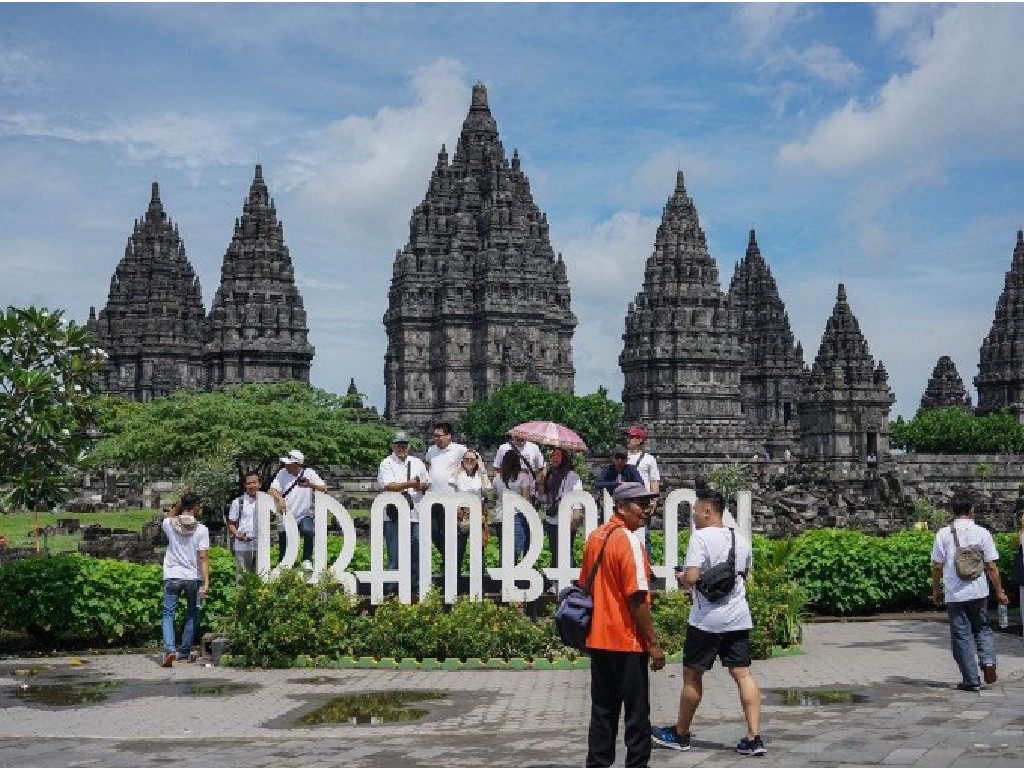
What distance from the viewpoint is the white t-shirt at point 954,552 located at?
1596cm

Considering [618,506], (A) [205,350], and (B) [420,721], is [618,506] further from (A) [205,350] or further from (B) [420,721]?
(A) [205,350]

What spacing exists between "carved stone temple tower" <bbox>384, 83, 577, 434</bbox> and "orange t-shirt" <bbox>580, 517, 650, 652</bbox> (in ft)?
349

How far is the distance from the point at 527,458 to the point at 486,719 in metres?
6.38

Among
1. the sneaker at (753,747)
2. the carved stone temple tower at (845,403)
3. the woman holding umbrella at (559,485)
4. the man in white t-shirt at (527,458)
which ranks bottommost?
the sneaker at (753,747)

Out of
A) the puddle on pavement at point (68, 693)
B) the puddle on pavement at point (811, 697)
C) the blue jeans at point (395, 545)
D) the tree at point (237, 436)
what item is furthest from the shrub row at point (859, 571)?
the tree at point (237, 436)

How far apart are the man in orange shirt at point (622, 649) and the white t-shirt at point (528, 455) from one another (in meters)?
8.59

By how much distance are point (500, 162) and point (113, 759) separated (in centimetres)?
11422

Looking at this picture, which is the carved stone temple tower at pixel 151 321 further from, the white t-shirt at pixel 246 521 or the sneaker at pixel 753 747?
the sneaker at pixel 753 747

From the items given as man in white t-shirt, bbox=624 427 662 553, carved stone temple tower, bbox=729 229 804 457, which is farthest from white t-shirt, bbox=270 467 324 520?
carved stone temple tower, bbox=729 229 804 457

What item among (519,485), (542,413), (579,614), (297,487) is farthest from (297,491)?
(542,413)

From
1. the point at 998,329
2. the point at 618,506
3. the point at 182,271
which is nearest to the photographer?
the point at 618,506

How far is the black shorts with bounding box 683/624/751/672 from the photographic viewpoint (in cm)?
1254

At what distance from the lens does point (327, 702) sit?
15.4m

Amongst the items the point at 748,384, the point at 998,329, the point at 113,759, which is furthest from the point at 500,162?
the point at 113,759
